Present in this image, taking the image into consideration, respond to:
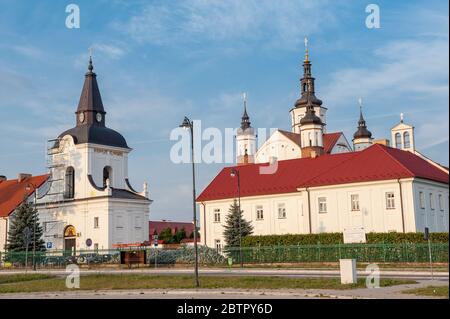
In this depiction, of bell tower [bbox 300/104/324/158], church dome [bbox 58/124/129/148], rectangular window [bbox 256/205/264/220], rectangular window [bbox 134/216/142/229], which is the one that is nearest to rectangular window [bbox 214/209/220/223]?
rectangular window [bbox 256/205/264/220]

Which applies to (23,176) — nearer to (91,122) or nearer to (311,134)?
(91,122)

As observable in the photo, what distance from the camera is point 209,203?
61.1 m

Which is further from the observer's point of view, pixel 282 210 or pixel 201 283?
pixel 282 210

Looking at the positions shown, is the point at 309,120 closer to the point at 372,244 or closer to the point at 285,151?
the point at 285,151

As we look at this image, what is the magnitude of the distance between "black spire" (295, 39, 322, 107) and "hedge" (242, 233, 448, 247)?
5388cm

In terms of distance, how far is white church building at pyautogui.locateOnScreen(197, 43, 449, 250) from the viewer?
157 feet

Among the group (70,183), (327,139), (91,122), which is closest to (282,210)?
(91,122)

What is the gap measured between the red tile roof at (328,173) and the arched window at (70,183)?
1615 cm

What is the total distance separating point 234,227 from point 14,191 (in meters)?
32.2

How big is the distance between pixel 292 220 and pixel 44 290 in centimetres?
3303

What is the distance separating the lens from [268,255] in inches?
1763

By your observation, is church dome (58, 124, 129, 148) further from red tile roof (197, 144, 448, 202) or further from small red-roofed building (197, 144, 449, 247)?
small red-roofed building (197, 144, 449, 247)

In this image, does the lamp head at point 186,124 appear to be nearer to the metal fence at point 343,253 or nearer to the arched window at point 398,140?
the metal fence at point 343,253

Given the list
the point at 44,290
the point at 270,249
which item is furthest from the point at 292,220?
the point at 44,290
